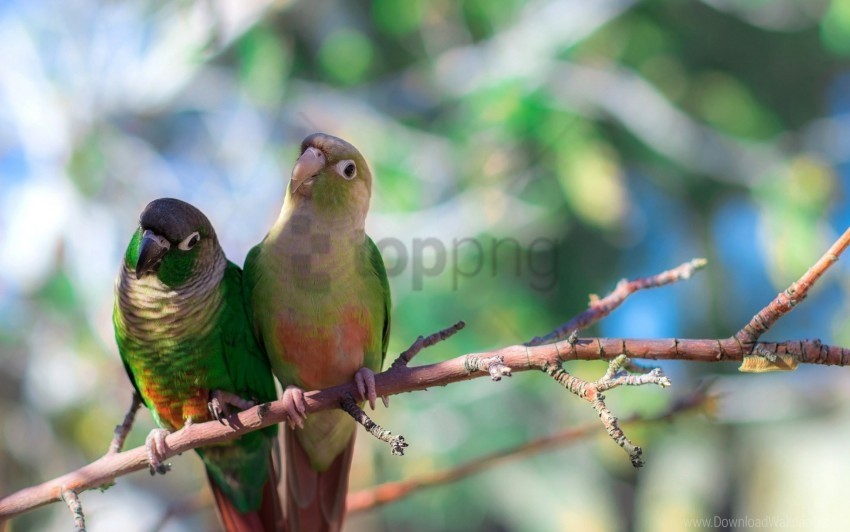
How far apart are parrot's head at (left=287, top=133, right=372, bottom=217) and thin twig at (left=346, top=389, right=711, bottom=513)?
0.84m

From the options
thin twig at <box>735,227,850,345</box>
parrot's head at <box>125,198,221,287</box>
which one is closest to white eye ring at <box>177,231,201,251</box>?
parrot's head at <box>125,198,221,287</box>

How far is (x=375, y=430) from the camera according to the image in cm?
146

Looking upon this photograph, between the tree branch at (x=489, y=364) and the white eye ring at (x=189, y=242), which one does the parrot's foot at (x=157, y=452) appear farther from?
the white eye ring at (x=189, y=242)

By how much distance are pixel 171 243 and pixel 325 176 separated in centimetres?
45

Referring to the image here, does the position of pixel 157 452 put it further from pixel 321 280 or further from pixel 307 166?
pixel 307 166

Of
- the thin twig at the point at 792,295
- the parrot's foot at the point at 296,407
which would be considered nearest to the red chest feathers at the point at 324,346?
the parrot's foot at the point at 296,407

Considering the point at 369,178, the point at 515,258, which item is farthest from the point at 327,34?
the point at 369,178

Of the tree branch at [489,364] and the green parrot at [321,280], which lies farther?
the green parrot at [321,280]

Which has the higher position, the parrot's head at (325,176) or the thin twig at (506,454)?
the parrot's head at (325,176)

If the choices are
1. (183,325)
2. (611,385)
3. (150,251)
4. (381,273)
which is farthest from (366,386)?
(611,385)

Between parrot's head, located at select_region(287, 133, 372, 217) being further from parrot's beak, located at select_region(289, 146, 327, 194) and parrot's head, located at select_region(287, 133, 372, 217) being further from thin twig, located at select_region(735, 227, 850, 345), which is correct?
thin twig, located at select_region(735, 227, 850, 345)

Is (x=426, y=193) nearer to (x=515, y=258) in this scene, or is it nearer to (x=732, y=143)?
(x=515, y=258)

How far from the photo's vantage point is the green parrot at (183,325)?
80.8 inches

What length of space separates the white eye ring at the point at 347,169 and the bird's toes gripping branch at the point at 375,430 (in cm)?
70
